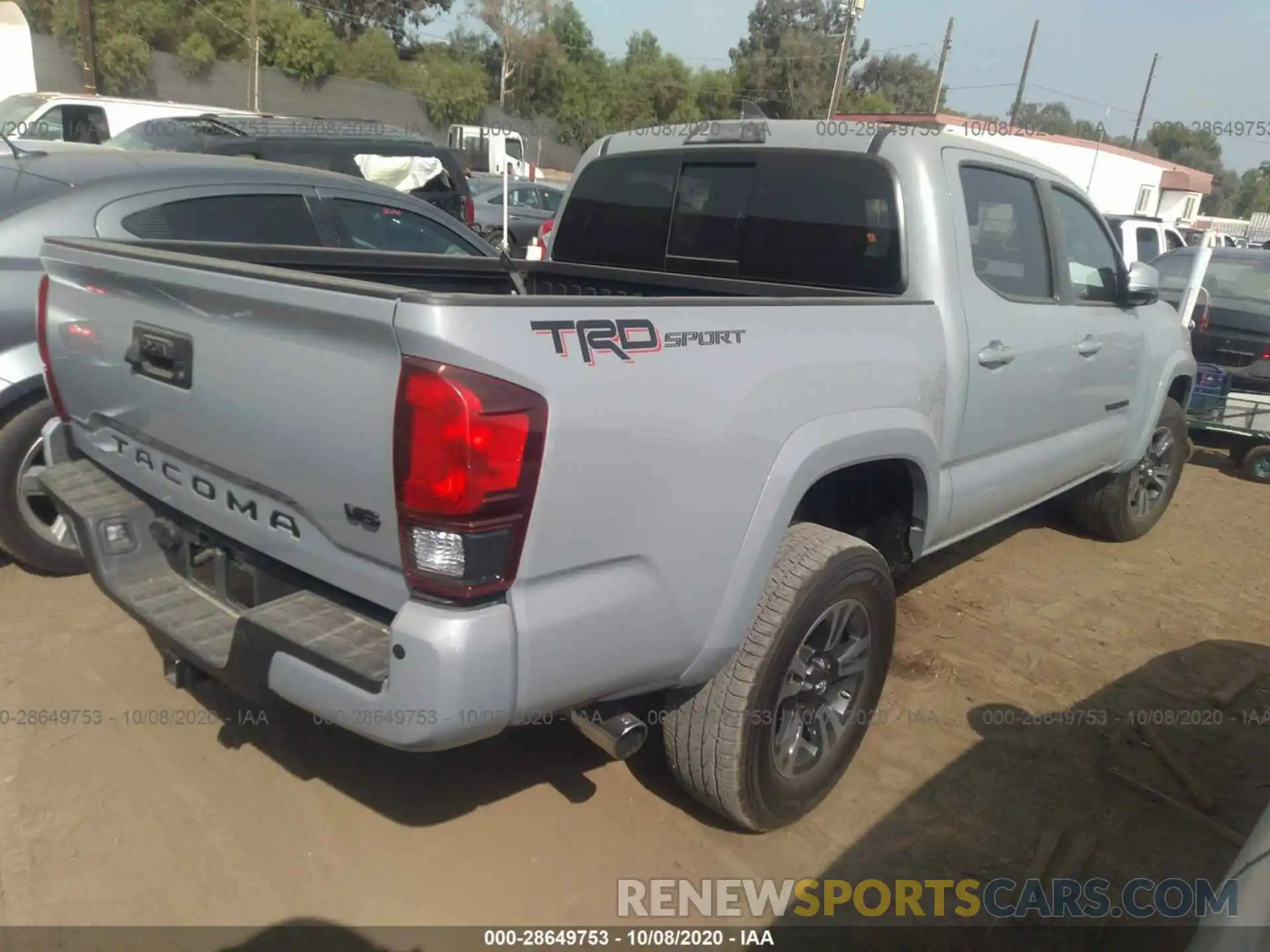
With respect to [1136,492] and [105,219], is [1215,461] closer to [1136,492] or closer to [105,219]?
[1136,492]

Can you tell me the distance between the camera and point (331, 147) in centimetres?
911

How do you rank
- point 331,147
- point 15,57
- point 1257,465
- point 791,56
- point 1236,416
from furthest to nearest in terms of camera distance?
point 791,56
point 15,57
point 331,147
point 1257,465
point 1236,416

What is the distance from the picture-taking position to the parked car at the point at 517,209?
1471 cm

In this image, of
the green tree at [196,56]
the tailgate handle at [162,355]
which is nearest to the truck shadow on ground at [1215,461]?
the tailgate handle at [162,355]

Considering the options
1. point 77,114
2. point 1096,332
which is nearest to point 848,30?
point 77,114

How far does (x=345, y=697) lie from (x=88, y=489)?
136cm

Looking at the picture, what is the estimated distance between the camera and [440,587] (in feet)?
6.19

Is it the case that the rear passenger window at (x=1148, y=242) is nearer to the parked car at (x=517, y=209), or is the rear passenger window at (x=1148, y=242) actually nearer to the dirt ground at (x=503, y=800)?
the parked car at (x=517, y=209)

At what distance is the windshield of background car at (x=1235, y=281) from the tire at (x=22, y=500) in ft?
27.3

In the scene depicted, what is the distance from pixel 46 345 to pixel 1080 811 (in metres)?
3.57

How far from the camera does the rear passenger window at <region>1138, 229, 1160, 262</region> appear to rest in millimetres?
13031

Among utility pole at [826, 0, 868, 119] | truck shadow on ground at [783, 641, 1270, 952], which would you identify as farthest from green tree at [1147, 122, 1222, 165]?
truck shadow on ground at [783, 641, 1270, 952]

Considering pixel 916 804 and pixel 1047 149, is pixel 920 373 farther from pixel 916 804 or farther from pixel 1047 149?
pixel 1047 149

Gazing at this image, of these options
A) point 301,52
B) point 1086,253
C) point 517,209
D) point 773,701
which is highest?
point 301,52
